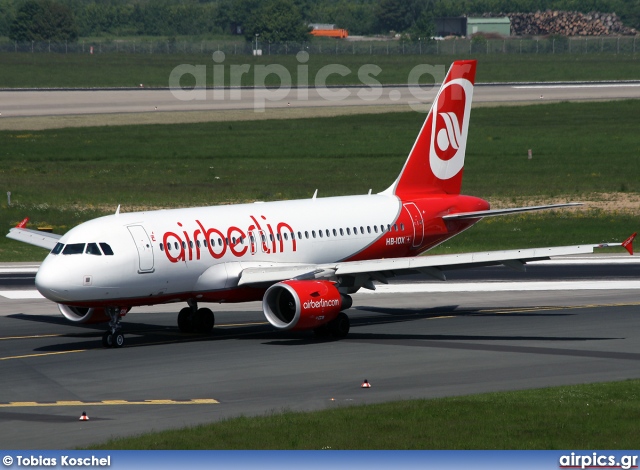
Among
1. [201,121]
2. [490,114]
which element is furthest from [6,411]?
[490,114]

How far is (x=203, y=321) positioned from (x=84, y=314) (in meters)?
4.45

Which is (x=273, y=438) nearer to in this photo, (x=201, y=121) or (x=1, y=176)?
(x=1, y=176)

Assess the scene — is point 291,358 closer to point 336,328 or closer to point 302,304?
point 302,304

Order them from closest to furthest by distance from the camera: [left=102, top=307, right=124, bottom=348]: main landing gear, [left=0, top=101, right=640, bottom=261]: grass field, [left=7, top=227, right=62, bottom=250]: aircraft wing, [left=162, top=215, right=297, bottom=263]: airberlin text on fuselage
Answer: [left=102, top=307, right=124, bottom=348]: main landing gear → [left=162, top=215, right=297, bottom=263]: airberlin text on fuselage → [left=7, top=227, right=62, bottom=250]: aircraft wing → [left=0, top=101, right=640, bottom=261]: grass field

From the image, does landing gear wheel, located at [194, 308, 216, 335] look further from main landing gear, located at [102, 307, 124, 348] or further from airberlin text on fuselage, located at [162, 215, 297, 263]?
main landing gear, located at [102, 307, 124, 348]

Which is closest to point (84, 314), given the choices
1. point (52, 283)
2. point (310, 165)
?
point (52, 283)

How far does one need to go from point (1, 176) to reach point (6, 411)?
58.1 metres

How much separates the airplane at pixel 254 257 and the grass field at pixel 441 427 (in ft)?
33.7

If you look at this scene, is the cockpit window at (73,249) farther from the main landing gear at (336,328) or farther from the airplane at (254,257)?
the main landing gear at (336,328)

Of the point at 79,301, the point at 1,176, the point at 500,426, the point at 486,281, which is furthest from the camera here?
the point at 1,176

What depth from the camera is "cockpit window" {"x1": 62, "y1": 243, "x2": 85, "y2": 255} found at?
120 ft

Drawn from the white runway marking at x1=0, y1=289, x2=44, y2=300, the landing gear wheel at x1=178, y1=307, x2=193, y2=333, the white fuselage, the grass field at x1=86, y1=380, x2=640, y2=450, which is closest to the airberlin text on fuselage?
the white fuselage

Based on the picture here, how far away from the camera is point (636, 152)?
94625mm

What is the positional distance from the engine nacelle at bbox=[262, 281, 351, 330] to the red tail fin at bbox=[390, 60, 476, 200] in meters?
9.64
